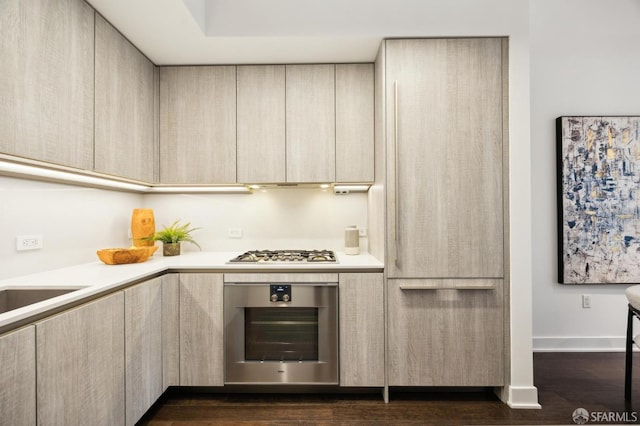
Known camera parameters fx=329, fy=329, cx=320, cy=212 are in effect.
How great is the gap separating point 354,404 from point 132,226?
2047 millimetres

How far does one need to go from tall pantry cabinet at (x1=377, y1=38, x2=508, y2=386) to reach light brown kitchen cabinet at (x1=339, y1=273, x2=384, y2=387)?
0.10 metres

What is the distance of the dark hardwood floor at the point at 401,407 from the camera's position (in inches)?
76.4

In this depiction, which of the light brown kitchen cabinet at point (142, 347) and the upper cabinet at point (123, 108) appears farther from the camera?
the upper cabinet at point (123, 108)

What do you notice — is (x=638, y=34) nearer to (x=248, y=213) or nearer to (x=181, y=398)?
(x=248, y=213)

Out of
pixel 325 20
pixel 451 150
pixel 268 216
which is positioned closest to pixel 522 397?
pixel 451 150

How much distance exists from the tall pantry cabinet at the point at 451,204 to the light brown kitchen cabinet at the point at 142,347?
4.72ft

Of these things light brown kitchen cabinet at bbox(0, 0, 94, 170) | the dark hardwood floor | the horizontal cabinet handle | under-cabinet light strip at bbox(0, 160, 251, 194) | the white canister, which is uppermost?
light brown kitchen cabinet at bbox(0, 0, 94, 170)

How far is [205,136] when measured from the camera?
246 cm

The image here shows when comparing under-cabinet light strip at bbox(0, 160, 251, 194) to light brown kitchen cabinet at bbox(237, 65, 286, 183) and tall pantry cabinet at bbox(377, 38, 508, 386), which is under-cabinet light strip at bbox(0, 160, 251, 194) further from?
tall pantry cabinet at bbox(377, 38, 508, 386)

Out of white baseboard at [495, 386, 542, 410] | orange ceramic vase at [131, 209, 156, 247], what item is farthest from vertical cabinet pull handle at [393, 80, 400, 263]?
orange ceramic vase at [131, 209, 156, 247]

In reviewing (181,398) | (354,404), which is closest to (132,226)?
(181,398)

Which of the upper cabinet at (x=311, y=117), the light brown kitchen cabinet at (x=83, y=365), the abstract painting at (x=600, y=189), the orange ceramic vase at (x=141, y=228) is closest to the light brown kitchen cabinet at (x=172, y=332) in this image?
the light brown kitchen cabinet at (x=83, y=365)

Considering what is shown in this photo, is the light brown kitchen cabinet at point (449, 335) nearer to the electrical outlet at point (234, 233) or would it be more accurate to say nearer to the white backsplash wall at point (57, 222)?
the electrical outlet at point (234, 233)

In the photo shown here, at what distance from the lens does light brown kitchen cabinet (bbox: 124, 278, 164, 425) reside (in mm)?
1716
